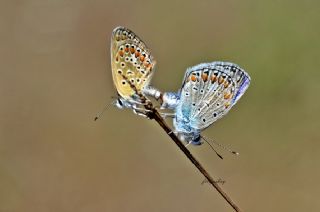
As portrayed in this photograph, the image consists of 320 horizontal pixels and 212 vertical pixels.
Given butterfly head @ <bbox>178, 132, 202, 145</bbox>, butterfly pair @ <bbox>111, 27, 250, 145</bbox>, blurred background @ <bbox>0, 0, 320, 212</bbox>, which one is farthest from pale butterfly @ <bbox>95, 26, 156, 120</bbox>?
blurred background @ <bbox>0, 0, 320, 212</bbox>

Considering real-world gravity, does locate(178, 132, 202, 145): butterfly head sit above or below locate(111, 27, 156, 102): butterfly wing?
below

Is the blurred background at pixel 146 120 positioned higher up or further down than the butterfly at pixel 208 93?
higher up

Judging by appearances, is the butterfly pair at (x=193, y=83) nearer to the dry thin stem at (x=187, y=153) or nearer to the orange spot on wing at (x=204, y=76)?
the orange spot on wing at (x=204, y=76)

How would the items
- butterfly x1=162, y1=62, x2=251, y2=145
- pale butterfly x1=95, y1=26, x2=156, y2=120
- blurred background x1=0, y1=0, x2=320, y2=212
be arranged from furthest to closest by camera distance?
1. blurred background x1=0, y1=0, x2=320, y2=212
2. butterfly x1=162, y1=62, x2=251, y2=145
3. pale butterfly x1=95, y1=26, x2=156, y2=120

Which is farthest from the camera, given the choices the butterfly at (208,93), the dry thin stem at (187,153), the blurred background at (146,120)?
the blurred background at (146,120)

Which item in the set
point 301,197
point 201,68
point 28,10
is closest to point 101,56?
point 28,10

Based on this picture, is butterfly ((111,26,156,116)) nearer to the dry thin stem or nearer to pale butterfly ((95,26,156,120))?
pale butterfly ((95,26,156,120))

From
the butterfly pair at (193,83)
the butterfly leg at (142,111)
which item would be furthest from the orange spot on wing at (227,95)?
the butterfly leg at (142,111)

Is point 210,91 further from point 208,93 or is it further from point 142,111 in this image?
point 142,111
